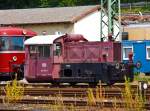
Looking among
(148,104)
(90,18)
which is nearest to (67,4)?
(90,18)

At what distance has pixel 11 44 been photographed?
24.2m

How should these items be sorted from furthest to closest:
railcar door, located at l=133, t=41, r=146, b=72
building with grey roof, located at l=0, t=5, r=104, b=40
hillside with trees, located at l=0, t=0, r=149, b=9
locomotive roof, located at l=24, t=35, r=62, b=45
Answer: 1. hillside with trees, located at l=0, t=0, r=149, b=9
2. building with grey roof, located at l=0, t=5, r=104, b=40
3. railcar door, located at l=133, t=41, r=146, b=72
4. locomotive roof, located at l=24, t=35, r=62, b=45

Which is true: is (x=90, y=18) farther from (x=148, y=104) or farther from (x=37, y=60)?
(x=148, y=104)

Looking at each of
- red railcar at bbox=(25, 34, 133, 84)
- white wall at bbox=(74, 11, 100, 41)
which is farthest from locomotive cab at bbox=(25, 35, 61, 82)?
white wall at bbox=(74, 11, 100, 41)

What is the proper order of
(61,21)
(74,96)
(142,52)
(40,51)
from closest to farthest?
1. (74,96)
2. (40,51)
3. (142,52)
4. (61,21)

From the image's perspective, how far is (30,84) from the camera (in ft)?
80.4

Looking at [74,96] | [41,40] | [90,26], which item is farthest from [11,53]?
[90,26]

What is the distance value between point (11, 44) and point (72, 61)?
3.44m

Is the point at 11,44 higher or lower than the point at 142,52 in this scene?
higher

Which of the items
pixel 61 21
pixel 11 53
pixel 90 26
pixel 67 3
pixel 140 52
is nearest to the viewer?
pixel 11 53

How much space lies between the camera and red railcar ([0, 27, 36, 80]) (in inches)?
945

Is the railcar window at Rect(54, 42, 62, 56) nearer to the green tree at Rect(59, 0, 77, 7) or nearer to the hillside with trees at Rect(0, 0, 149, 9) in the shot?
the hillside with trees at Rect(0, 0, 149, 9)

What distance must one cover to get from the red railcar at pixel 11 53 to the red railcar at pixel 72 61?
148 centimetres

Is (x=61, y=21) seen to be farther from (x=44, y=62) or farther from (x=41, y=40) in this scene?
(x=44, y=62)
